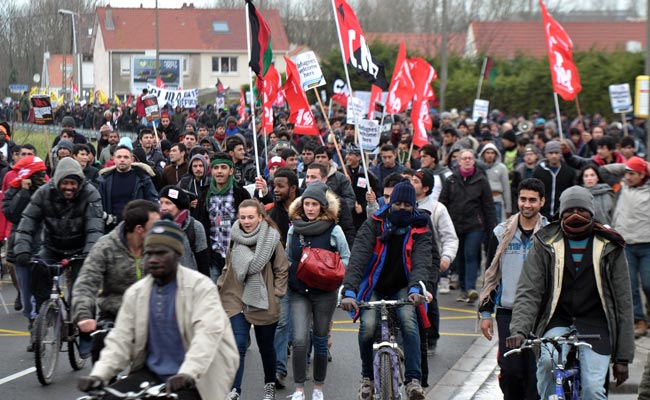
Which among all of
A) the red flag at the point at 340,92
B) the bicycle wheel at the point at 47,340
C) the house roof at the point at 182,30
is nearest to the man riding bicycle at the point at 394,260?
the bicycle wheel at the point at 47,340

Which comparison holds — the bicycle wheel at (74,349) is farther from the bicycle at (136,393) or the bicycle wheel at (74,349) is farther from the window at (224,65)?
the window at (224,65)

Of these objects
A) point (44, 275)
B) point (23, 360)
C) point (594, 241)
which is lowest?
point (23, 360)

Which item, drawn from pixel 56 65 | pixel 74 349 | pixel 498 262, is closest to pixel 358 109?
pixel 74 349

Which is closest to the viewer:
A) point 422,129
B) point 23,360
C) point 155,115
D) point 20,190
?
point 23,360

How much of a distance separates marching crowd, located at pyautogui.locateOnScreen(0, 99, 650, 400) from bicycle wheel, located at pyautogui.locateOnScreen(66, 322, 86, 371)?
16.6 inches

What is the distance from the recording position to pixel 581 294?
709 centimetres

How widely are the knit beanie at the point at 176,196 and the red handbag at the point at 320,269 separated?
101 centimetres

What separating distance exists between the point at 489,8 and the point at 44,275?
289 ft

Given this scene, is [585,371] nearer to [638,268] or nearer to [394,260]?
[394,260]

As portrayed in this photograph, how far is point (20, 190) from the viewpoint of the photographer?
12039mm

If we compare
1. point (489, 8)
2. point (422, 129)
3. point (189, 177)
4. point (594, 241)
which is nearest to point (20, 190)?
point (189, 177)

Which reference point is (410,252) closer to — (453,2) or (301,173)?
(301,173)

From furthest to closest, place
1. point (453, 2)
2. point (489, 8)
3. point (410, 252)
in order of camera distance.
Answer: point (489, 8) → point (453, 2) → point (410, 252)

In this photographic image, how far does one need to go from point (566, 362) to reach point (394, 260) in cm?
194
